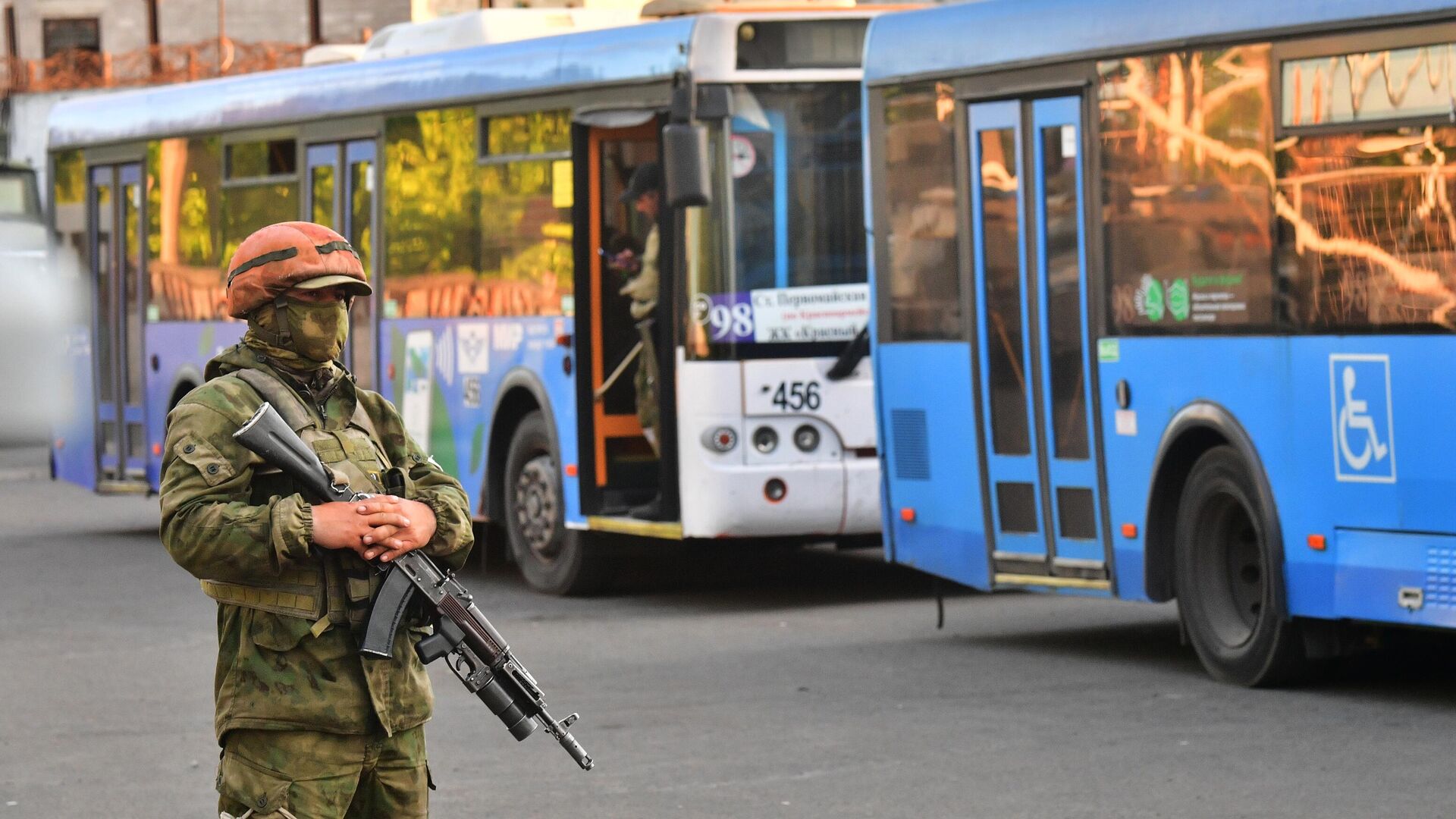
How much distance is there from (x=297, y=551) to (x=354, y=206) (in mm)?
12614

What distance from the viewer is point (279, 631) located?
5.18 m

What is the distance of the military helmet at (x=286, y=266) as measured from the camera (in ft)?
17.1

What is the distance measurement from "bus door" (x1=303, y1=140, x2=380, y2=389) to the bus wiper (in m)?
3.84

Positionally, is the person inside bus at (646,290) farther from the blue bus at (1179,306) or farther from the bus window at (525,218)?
the blue bus at (1179,306)

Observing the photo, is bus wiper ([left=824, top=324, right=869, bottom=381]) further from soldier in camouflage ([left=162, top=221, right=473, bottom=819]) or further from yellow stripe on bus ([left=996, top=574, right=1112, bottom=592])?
soldier in camouflage ([left=162, top=221, right=473, bottom=819])

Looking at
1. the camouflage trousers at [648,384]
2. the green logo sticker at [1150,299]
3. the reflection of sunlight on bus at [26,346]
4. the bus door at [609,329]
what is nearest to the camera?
the green logo sticker at [1150,299]

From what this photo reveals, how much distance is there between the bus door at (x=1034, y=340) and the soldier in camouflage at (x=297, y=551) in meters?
6.83

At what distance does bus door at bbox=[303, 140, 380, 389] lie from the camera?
17297 mm

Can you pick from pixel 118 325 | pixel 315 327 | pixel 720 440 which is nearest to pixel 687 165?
pixel 720 440

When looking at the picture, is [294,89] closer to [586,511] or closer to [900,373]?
[586,511]

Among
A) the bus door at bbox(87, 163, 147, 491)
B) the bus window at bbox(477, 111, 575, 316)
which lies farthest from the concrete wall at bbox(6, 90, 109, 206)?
the bus window at bbox(477, 111, 575, 316)

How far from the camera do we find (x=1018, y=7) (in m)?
12.3

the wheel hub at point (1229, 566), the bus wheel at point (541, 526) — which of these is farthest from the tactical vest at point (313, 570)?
the bus wheel at point (541, 526)

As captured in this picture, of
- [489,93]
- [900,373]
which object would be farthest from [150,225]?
[900,373]
